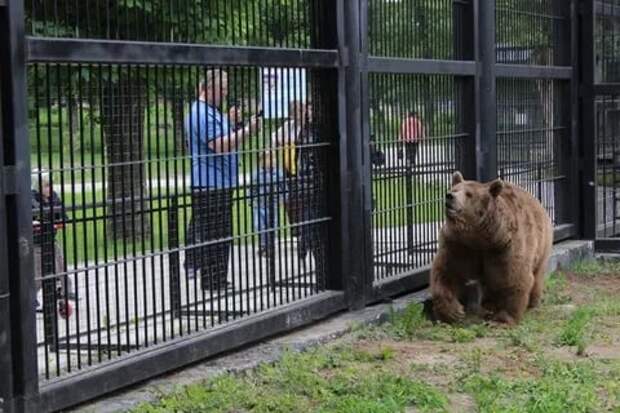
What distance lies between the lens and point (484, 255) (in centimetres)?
875

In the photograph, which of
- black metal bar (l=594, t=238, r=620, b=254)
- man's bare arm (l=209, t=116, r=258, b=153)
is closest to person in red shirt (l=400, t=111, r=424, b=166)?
man's bare arm (l=209, t=116, r=258, b=153)

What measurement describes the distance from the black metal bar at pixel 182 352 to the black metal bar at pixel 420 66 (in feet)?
5.50

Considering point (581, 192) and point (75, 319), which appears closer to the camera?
point (75, 319)

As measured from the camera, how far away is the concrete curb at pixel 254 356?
20.0 ft

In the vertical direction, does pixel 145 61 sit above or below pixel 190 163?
→ above

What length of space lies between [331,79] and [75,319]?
294cm

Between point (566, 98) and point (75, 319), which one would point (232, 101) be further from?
point (566, 98)

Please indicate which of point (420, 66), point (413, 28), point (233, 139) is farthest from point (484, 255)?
point (233, 139)

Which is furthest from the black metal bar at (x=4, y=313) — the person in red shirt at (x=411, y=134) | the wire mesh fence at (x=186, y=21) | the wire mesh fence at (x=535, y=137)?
the wire mesh fence at (x=535, y=137)

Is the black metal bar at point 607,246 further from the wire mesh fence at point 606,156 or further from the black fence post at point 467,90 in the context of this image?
the black fence post at point 467,90

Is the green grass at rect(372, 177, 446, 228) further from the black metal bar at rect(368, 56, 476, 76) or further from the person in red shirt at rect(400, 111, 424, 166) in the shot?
the black metal bar at rect(368, 56, 476, 76)

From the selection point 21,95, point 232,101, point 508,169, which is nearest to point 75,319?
point 21,95

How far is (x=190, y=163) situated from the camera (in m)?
6.75

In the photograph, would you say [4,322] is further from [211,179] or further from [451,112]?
[451,112]
